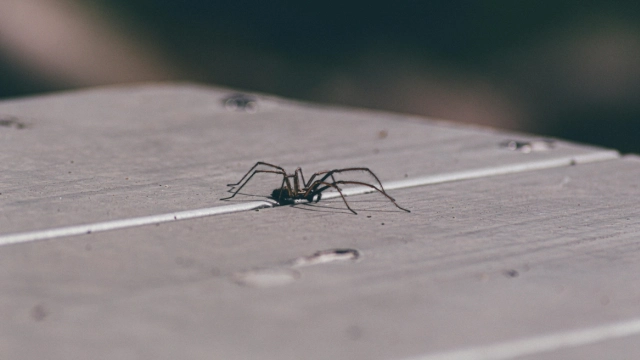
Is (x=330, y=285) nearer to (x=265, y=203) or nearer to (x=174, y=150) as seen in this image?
(x=265, y=203)

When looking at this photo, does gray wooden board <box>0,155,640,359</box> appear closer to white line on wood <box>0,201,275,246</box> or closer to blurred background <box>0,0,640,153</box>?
white line on wood <box>0,201,275,246</box>

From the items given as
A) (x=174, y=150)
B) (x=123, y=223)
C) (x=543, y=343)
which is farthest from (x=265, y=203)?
(x=543, y=343)

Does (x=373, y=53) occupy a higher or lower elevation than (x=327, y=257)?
higher

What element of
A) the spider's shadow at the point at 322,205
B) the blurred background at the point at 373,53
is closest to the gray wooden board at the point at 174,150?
the spider's shadow at the point at 322,205

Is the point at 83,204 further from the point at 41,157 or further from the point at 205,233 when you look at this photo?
the point at 41,157

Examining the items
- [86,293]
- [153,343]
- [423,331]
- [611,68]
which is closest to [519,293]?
[423,331]

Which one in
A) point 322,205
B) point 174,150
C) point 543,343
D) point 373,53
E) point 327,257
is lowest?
point 543,343

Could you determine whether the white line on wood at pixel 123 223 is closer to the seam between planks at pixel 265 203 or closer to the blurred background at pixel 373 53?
the seam between planks at pixel 265 203

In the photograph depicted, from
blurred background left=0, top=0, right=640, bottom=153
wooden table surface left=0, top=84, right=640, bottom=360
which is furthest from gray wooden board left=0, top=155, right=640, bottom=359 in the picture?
blurred background left=0, top=0, right=640, bottom=153

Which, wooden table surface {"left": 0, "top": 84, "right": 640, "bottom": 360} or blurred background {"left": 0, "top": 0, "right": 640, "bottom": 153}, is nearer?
wooden table surface {"left": 0, "top": 84, "right": 640, "bottom": 360}
